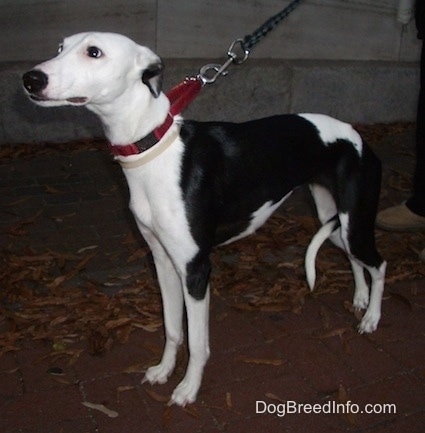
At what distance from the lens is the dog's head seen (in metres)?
2.77

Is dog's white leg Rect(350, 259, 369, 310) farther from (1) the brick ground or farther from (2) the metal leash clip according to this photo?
(2) the metal leash clip

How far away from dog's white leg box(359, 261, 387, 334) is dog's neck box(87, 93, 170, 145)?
5.56 feet

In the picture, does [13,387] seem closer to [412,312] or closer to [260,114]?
[412,312]

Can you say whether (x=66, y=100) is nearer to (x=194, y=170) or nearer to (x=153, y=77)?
(x=153, y=77)

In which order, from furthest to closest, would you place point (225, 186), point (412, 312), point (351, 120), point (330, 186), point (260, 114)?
point (351, 120), point (260, 114), point (412, 312), point (330, 186), point (225, 186)

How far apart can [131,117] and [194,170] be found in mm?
385

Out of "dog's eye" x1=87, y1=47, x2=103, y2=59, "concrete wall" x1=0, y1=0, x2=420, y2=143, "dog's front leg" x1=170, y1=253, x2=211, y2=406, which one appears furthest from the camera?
"concrete wall" x1=0, y1=0, x2=420, y2=143

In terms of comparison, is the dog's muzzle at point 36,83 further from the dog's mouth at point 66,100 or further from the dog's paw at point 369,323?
the dog's paw at point 369,323

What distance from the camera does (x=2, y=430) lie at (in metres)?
3.21

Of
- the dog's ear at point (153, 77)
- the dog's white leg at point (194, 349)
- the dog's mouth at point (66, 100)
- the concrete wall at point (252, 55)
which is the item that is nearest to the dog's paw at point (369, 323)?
the dog's white leg at point (194, 349)

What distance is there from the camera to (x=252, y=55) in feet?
24.9

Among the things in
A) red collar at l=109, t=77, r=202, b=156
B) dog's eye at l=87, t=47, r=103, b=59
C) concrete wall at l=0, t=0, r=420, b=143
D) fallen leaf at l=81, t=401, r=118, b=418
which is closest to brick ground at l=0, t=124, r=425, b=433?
fallen leaf at l=81, t=401, r=118, b=418

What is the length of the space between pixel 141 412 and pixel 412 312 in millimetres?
1913

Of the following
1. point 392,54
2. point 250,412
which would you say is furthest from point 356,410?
point 392,54
